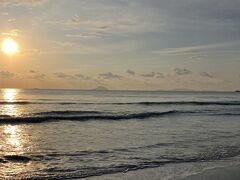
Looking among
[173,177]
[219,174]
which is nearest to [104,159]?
[173,177]

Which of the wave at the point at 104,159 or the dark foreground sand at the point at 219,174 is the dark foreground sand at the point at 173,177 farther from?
the wave at the point at 104,159

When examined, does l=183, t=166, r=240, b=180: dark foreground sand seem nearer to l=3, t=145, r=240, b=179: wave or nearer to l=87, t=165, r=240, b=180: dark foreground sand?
l=87, t=165, r=240, b=180: dark foreground sand

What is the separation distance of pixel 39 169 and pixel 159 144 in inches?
276

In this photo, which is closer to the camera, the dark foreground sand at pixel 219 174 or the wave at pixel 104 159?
the dark foreground sand at pixel 219 174

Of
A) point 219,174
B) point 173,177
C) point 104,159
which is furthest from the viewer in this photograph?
point 104,159

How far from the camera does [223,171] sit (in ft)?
40.1

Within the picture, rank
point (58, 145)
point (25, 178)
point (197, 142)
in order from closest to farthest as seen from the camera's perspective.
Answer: point (25, 178), point (58, 145), point (197, 142)

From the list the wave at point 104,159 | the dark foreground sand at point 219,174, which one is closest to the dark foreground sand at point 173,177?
the dark foreground sand at point 219,174

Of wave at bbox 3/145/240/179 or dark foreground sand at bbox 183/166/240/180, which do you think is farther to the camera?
wave at bbox 3/145/240/179

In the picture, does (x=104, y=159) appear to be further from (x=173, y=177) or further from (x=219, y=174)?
(x=219, y=174)

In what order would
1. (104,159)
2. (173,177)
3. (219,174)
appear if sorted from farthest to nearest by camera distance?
(104,159)
(219,174)
(173,177)

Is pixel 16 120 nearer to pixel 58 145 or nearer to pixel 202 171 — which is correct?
pixel 58 145

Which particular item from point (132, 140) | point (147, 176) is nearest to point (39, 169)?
point (147, 176)

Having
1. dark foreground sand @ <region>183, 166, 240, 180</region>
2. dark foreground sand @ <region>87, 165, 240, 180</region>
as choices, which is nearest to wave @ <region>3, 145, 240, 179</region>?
dark foreground sand @ <region>87, 165, 240, 180</region>
